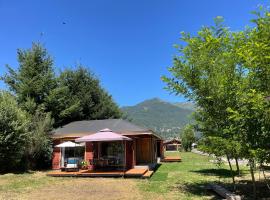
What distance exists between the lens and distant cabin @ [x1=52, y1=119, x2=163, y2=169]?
18.6 metres

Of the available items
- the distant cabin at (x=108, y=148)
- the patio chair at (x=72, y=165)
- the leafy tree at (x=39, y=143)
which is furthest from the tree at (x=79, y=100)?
the patio chair at (x=72, y=165)

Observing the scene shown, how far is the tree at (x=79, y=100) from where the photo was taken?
1001 inches

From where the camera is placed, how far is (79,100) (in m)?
29.0

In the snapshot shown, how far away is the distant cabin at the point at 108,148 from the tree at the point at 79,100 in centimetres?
309

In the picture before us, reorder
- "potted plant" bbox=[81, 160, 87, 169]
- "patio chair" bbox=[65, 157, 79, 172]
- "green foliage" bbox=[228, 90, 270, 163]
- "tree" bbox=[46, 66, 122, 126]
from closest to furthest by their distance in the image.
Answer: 1. "green foliage" bbox=[228, 90, 270, 163]
2. "patio chair" bbox=[65, 157, 79, 172]
3. "potted plant" bbox=[81, 160, 87, 169]
4. "tree" bbox=[46, 66, 122, 126]

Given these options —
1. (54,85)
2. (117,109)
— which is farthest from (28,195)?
(117,109)

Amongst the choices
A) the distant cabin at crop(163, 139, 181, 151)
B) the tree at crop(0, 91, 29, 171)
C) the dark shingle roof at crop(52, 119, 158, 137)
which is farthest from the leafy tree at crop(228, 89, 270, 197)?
the distant cabin at crop(163, 139, 181, 151)

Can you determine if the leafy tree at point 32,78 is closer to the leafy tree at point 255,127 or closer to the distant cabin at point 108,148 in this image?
the distant cabin at point 108,148

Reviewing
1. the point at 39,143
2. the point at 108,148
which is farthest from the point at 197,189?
the point at 39,143

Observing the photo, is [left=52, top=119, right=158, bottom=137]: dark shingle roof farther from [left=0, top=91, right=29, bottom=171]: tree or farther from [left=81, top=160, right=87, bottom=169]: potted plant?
[left=0, top=91, right=29, bottom=171]: tree

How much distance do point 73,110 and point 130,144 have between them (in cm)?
954

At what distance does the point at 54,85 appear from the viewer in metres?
25.5

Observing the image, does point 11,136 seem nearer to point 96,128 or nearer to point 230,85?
point 96,128

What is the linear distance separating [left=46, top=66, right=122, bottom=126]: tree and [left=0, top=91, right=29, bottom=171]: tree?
20.2 feet
